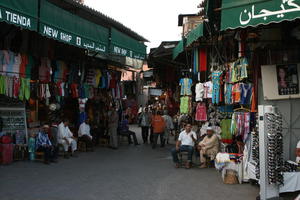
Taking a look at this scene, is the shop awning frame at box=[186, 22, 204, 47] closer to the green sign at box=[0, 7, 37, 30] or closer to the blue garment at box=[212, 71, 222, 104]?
the blue garment at box=[212, 71, 222, 104]

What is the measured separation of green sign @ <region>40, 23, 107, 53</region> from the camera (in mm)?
8766

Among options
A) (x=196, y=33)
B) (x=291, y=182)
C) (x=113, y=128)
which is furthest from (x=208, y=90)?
(x=113, y=128)

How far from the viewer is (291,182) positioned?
21.7ft

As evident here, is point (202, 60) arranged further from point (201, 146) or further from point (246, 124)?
point (246, 124)

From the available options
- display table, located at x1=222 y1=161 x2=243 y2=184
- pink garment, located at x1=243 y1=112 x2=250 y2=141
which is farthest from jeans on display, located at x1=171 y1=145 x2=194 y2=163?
pink garment, located at x1=243 y1=112 x2=250 y2=141

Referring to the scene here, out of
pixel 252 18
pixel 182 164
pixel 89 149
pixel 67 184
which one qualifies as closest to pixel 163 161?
pixel 182 164

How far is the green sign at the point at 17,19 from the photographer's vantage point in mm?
7153

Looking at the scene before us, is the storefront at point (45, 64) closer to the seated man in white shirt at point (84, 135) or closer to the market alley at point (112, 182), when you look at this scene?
the seated man in white shirt at point (84, 135)

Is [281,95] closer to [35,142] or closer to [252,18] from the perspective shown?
[252,18]

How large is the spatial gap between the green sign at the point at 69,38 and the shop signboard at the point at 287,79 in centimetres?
564

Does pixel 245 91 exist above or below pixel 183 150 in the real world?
Result: above

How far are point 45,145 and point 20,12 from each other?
4383 mm

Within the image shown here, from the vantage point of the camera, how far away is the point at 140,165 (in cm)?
1057

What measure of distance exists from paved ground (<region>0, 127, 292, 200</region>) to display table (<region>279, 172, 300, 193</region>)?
25.9 inches
